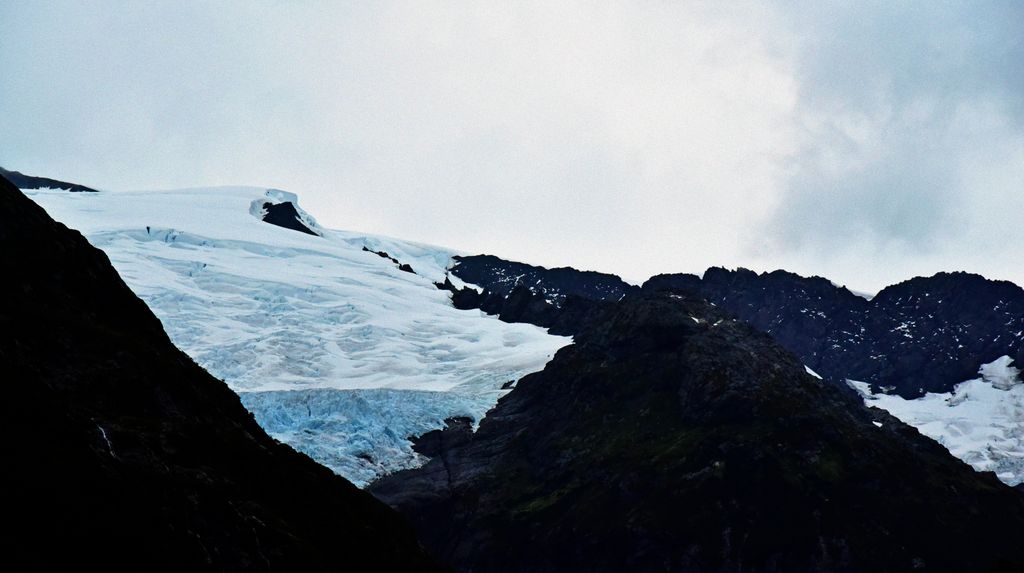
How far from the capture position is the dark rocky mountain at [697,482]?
12794 centimetres

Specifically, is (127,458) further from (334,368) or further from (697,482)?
(334,368)

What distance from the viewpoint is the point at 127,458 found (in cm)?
3791

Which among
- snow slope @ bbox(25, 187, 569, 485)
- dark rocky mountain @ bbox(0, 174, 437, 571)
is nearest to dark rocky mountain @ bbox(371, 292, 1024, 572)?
snow slope @ bbox(25, 187, 569, 485)

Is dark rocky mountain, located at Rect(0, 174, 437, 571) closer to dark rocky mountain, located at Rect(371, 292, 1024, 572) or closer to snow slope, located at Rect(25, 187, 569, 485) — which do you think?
snow slope, located at Rect(25, 187, 569, 485)

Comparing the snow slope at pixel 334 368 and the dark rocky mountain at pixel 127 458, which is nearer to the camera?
the dark rocky mountain at pixel 127 458

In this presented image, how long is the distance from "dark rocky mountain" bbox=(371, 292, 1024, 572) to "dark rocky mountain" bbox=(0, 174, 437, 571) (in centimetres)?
7824

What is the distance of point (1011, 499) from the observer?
5605 inches

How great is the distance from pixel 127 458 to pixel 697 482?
360 ft

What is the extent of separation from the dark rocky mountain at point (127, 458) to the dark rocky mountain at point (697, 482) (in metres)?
78.2

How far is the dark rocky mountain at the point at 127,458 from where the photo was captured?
1270 inches

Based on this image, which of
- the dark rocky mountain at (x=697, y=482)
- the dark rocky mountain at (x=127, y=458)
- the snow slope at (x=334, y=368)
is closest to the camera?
the dark rocky mountain at (x=127, y=458)

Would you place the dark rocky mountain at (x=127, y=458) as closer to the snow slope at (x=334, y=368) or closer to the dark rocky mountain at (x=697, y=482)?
the snow slope at (x=334, y=368)

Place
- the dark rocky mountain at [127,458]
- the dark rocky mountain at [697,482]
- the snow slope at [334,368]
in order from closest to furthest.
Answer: the dark rocky mountain at [127,458]
the dark rocky mountain at [697,482]
the snow slope at [334,368]

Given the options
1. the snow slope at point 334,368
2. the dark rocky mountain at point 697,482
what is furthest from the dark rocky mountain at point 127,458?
the dark rocky mountain at point 697,482
